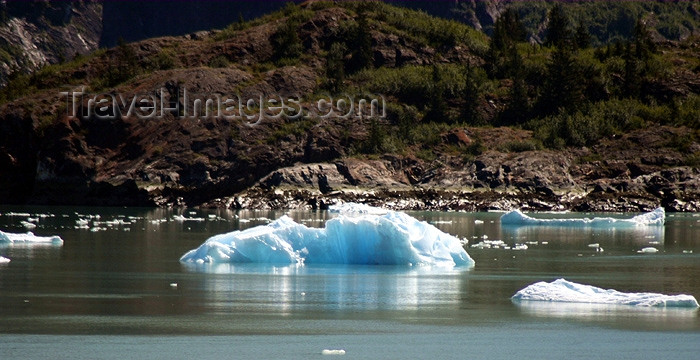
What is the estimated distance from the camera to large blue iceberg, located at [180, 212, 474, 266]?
107ft

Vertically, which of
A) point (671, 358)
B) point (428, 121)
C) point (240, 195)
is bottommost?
point (671, 358)

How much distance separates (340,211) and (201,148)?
78.5 ft

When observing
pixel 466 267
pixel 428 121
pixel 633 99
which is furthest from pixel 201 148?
pixel 466 267

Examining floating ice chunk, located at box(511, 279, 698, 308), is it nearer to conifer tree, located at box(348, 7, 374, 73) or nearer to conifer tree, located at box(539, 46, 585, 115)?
conifer tree, located at box(539, 46, 585, 115)

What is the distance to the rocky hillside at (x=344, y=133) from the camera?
81438mm

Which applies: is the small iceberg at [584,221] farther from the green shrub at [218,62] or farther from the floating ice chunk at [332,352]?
the green shrub at [218,62]

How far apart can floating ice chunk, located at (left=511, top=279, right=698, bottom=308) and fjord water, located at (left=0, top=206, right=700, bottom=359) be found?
1.41ft

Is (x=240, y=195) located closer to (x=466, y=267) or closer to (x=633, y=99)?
(x=633, y=99)

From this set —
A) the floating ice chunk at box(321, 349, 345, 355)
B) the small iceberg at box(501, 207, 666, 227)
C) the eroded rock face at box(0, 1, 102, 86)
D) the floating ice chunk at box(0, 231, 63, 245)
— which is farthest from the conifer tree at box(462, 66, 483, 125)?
the eroded rock face at box(0, 1, 102, 86)

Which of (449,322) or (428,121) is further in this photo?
(428,121)

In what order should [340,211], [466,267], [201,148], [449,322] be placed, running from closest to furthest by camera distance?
[449,322] → [466,267] → [340,211] → [201,148]

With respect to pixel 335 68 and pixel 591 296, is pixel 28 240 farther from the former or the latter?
pixel 335 68

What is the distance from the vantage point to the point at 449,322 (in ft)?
71.3

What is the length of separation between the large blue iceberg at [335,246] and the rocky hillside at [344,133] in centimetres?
4522
